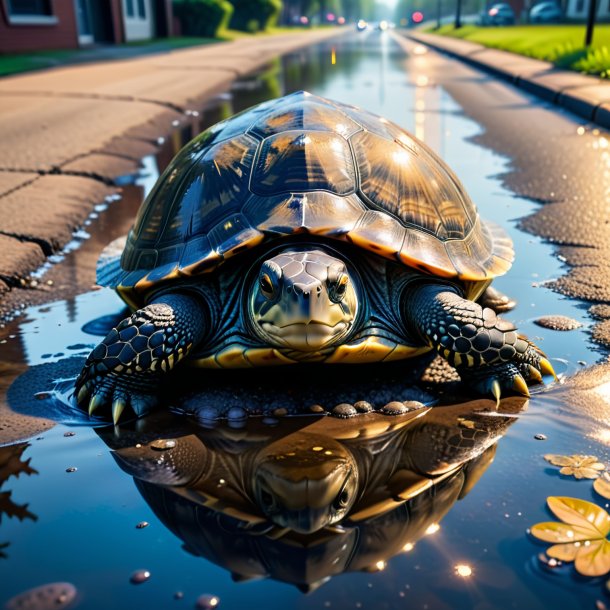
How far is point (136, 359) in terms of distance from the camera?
2.40 m

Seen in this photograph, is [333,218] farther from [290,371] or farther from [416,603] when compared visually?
[416,603]

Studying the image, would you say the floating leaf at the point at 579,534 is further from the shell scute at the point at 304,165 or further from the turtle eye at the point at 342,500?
the shell scute at the point at 304,165

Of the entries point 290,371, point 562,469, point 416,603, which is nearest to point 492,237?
point 290,371

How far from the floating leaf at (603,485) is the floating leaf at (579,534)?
7cm

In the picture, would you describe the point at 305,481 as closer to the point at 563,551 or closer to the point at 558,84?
the point at 563,551

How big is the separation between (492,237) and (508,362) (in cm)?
108

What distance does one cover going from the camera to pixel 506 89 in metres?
13.1

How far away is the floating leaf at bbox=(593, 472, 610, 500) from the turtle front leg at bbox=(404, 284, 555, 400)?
53 centimetres

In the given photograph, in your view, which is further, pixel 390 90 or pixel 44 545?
pixel 390 90

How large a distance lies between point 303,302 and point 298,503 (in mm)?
645

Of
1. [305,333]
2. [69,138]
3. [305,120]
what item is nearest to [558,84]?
[69,138]

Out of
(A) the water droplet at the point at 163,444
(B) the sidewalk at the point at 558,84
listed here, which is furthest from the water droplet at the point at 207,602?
(B) the sidewalk at the point at 558,84

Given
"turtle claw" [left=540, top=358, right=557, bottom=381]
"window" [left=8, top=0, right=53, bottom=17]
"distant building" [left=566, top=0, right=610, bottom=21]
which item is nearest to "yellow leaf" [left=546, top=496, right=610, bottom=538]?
"turtle claw" [left=540, top=358, right=557, bottom=381]

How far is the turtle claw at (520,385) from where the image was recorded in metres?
2.45
